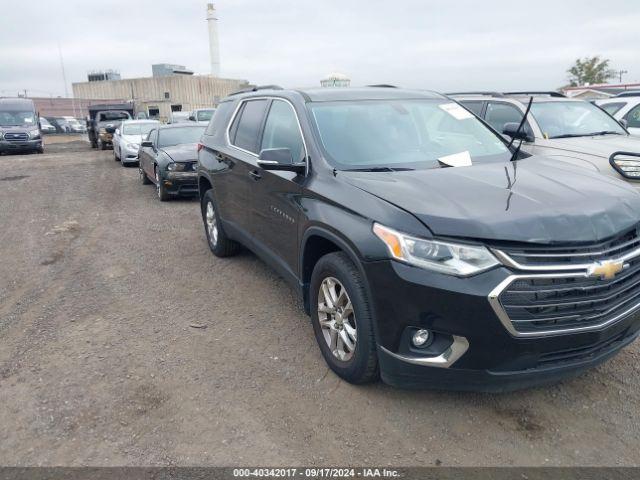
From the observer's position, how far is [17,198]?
11.1m

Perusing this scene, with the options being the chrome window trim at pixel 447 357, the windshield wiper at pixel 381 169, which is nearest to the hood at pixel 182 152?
the windshield wiper at pixel 381 169

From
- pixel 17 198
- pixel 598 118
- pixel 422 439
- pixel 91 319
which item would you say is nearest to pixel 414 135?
pixel 422 439

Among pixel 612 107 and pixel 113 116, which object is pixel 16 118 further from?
pixel 612 107

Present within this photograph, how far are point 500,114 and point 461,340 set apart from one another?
20.4 ft

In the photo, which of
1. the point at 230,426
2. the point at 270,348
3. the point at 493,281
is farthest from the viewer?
the point at 270,348

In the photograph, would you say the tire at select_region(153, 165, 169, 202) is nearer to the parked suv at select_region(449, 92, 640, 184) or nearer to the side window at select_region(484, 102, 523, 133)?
the parked suv at select_region(449, 92, 640, 184)

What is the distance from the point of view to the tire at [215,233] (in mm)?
5938

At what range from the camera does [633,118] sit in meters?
9.68

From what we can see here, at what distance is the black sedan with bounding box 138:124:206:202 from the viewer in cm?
991

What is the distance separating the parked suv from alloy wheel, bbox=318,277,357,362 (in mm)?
3916

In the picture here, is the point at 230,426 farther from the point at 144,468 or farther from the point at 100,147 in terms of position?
the point at 100,147

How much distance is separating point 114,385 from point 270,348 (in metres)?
1.11

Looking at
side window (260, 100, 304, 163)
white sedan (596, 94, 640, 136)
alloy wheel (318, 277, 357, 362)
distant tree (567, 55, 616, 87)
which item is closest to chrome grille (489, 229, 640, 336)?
alloy wheel (318, 277, 357, 362)

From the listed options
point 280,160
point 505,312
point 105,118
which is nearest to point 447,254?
point 505,312
